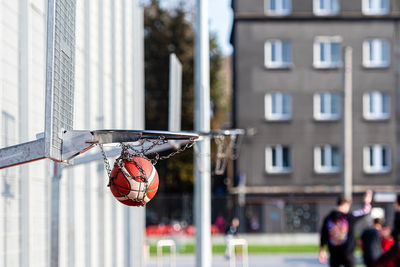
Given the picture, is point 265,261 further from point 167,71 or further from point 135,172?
point 167,71

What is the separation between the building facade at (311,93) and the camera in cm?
4525

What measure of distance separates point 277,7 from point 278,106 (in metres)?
5.37

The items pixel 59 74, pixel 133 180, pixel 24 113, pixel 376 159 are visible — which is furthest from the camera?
pixel 376 159

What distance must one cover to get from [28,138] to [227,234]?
20372mm

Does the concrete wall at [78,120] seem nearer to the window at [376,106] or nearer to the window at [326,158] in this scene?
the window at [326,158]

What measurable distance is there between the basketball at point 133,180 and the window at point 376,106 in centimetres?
3988

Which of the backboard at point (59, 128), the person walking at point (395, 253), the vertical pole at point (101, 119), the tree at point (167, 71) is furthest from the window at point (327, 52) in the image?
the backboard at point (59, 128)

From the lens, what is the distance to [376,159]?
4534cm

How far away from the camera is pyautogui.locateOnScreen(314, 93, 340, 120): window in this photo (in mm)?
45438

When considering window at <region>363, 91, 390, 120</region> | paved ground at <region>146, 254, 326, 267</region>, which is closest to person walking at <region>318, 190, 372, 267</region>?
paved ground at <region>146, 254, 326, 267</region>

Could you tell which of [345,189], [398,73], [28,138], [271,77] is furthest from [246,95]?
[28,138]

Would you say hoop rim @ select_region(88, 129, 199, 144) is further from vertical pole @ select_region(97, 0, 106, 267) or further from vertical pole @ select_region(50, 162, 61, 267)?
vertical pole @ select_region(97, 0, 106, 267)

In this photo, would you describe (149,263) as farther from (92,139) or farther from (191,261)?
(92,139)

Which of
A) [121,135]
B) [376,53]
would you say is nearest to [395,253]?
[121,135]
